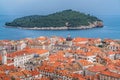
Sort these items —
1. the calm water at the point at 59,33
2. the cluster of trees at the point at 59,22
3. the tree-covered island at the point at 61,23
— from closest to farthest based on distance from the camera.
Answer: the calm water at the point at 59,33 → the tree-covered island at the point at 61,23 → the cluster of trees at the point at 59,22

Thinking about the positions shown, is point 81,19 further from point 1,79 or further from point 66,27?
point 1,79

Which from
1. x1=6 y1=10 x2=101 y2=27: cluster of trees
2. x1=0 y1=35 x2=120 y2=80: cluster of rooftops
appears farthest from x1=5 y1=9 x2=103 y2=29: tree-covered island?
x1=0 y1=35 x2=120 y2=80: cluster of rooftops

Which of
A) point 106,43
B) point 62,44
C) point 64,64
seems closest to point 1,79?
point 64,64

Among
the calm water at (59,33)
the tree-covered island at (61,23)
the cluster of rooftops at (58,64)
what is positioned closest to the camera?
the cluster of rooftops at (58,64)

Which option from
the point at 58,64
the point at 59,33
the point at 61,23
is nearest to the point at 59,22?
the point at 61,23

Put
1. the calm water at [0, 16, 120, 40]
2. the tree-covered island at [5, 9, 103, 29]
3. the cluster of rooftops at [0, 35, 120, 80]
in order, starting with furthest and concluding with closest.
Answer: the tree-covered island at [5, 9, 103, 29], the calm water at [0, 16, 120, 40], the cluster of rooftops at [0, 35, 120, 80]

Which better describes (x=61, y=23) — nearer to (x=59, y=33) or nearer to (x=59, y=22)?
(x=59, y=22)

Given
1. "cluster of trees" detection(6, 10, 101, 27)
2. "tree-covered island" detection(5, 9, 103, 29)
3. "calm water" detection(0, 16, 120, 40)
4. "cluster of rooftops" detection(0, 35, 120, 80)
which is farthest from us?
"cluster of trees" detection(6, 10, 101, 27)

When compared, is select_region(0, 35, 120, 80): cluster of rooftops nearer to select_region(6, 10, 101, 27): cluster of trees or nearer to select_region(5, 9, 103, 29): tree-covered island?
select_region(5, 9, 103, 29): tree-covered island

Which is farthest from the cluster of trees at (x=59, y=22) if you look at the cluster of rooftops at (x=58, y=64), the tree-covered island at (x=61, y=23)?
the cluster of rooftops at (x=58, y=64)

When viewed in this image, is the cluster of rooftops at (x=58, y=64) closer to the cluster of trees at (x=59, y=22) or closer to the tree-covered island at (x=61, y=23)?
the tree-covered island at (x=61, y=23)

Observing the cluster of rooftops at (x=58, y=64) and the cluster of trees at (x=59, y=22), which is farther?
the cluster of trees at (x=59, y=22)
